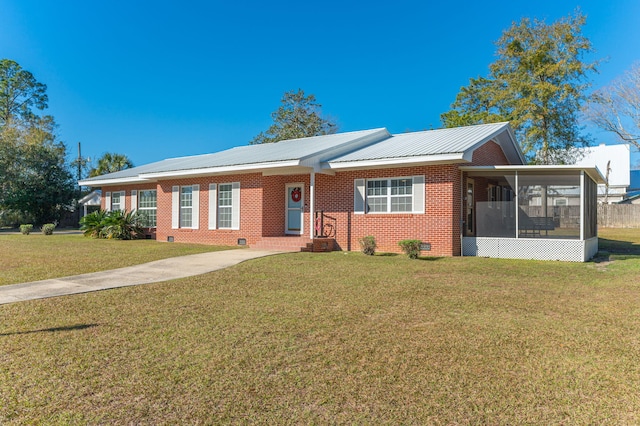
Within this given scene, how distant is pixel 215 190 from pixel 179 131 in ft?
63.9

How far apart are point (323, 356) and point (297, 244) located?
9.70m

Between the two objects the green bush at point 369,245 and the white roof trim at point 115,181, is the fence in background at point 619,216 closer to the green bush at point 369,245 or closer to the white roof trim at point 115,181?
the green bush at point 369,245

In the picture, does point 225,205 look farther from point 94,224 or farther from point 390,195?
point 94,224

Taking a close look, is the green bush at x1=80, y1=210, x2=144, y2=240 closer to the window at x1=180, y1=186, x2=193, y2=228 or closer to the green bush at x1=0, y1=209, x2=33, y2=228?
the window at x1=180, y1=186, x2=193, y2=228

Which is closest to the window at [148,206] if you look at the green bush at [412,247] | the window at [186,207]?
the window at [186,207]

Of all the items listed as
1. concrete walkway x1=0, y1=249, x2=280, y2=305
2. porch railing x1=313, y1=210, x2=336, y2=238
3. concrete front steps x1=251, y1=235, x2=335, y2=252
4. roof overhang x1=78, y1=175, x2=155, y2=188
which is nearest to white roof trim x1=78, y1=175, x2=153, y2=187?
roof overhang x1=78, y1=175, x2=155, y2=188

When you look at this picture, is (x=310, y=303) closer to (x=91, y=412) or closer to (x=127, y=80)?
(x=91, y=412)

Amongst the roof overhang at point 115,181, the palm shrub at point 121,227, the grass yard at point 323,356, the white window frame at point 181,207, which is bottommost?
the grass yard at point 323,356

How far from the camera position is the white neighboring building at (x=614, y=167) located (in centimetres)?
4466

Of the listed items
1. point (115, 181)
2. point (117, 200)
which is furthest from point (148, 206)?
point (117, 200)

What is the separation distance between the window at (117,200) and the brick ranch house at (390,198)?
5010mm

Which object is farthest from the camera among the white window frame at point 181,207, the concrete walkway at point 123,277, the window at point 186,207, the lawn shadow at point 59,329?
the window at point 186,207

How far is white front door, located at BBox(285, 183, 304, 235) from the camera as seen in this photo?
15789mm

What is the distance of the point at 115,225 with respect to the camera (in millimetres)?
19391
